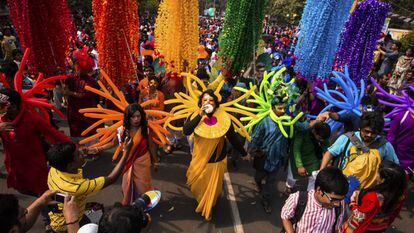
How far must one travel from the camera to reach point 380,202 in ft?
8.00

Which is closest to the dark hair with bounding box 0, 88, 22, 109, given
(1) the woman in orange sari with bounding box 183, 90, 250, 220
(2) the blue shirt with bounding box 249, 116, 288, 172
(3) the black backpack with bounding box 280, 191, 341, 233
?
(1) the woman in orange sari with bounding box 183, 90, 250, 220

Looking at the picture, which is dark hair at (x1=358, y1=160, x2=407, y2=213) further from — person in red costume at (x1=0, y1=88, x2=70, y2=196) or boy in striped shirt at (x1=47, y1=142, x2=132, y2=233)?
person in red costume at (x1=0, y1=88, x2=70, y2=196)

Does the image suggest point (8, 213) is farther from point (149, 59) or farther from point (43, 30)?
point (149, 59)

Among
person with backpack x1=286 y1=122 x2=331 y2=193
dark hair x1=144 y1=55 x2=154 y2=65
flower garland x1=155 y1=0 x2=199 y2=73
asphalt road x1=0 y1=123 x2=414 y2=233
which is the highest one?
flower garland x1=155 y1=0 x2=199 y2=73

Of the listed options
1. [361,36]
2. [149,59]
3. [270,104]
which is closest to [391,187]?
[270,104]

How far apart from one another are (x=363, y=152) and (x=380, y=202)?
0.78 metres

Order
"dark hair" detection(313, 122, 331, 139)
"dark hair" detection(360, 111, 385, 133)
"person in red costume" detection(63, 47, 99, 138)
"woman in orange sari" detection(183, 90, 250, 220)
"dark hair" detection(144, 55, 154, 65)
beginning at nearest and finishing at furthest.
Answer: "dark hair" detection(360, 111, 385, 133), "woman in orange sari" detection(183, 90, 250, 220), "dark hair" detection(313, 122, 331, 139), "person in red costume" detection(63, 47, 99, 138), "dark hair" detection(144, 55, 154, 65)

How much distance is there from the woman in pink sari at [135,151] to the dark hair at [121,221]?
1667 mm

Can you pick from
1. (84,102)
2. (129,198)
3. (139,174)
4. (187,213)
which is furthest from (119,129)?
(84,102)

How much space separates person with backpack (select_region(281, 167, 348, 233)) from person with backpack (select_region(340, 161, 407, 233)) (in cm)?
24

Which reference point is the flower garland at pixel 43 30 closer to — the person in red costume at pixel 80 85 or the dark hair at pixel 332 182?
the person in red costume at pixel 80 85

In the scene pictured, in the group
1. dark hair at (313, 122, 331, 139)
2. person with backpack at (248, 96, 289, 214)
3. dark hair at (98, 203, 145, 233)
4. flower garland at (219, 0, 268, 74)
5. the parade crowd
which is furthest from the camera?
flower garland at (219, 0, 268, 74)

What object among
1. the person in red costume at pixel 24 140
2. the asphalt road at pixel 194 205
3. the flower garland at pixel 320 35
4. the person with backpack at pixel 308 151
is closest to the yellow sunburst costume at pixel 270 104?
the person with backpack at pixel 308 151

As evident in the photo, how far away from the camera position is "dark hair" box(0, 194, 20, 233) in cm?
174
